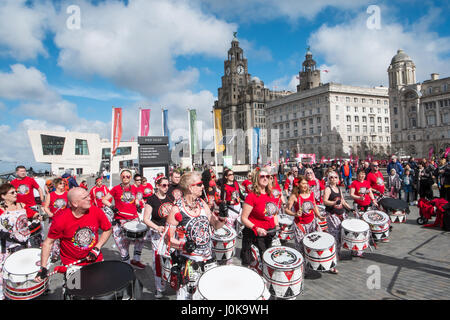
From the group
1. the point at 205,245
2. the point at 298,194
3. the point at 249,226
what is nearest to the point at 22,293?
the point at 205,245

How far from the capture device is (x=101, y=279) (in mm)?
3135

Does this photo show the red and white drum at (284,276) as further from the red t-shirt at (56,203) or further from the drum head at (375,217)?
the red t-shirt at (56,203)

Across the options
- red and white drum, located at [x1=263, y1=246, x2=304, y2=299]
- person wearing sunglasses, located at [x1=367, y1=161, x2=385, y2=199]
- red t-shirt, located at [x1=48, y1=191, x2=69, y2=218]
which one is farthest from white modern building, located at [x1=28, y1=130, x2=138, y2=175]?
red and white drum, located at [x1=263, y1=246, x2=304, y2=299]

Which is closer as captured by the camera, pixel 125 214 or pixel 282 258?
pixel 282 258

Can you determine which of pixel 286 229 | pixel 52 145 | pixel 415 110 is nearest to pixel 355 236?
pixel 286 229

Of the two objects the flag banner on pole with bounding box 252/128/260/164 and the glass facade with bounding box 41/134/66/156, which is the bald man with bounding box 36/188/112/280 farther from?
the glass facade with bounding box 41/134/66/156

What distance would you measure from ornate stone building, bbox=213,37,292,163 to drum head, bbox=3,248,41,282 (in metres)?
104

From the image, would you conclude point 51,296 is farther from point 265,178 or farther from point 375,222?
→ point 375,222

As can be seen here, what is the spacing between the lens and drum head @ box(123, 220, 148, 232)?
6031 millimetres

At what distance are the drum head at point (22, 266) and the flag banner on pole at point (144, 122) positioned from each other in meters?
14.7

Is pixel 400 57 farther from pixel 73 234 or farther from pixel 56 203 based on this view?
pixel 73 234

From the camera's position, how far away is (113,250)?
8219 millimetres

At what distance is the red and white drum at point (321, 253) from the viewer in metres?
4.98

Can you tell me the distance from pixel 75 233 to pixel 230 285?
2172 mm
